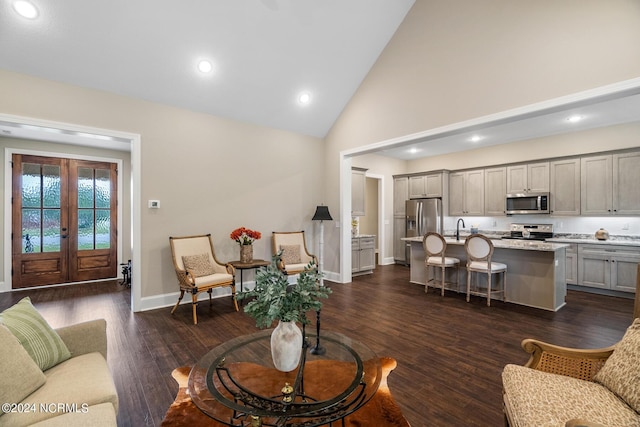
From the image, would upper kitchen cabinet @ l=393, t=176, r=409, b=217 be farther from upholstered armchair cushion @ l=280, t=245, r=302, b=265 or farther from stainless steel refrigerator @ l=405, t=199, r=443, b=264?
upholstered armchair cushion @ l=280, t=245, r=302, b=265

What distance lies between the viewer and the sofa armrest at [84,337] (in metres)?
1.76

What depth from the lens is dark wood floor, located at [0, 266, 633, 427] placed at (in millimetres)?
2043

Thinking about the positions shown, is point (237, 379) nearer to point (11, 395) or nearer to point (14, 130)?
point (11, 395)

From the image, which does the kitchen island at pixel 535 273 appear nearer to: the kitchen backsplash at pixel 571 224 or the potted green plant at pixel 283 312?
the kitchen backsplash at pixel 571 224

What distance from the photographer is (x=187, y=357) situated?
2.66 meters

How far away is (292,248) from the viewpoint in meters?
5.10

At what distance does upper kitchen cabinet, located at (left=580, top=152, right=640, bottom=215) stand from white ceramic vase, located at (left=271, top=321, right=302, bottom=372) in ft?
20.5

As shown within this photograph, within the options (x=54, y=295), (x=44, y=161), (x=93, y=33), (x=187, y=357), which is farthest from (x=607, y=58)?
(x=44, y=161)

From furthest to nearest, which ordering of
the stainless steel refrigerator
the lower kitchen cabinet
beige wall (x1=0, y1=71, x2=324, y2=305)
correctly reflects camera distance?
the stainless steel refrigerator → the lower kitchen cabinet → beige wall (x1=0, y1=71, x2=324, y2=305)

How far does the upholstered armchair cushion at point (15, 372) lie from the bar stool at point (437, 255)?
185 inches

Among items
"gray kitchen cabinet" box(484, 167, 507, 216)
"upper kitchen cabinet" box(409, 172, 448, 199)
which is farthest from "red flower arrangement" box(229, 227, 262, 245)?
"gray kitchen cabinet" box(484, 167, 507, 216)

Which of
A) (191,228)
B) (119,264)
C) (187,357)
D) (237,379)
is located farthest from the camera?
(119,264)

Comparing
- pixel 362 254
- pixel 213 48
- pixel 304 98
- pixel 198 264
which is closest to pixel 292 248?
pixel 198 264

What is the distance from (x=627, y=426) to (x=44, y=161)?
7836 millimetres
